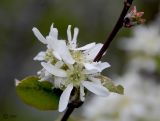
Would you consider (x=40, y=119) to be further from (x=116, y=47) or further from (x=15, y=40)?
(x=116, y=47)

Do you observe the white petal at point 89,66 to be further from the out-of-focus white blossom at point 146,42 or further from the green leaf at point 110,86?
the out-of-focus white blossom at point 146,42

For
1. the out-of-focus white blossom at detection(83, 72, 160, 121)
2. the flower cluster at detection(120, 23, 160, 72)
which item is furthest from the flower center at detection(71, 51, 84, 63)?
the flower cluster at detection(120, 23, 160, 72)

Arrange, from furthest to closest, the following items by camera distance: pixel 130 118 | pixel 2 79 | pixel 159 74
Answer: pixel 2 79 < pixel 159 74 < pixel 130 118

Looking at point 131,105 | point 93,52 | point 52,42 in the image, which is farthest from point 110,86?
point 131,105

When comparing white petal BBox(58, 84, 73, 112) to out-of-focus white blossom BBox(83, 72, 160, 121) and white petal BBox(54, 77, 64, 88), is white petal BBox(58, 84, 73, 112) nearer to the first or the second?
white petal BBox(54, 77, 64, 88)

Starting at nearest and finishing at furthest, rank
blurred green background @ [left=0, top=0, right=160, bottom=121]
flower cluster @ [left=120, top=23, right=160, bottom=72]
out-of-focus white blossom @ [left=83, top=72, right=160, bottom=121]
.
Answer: out-of-focus white blossom @ [left=83, top=72, right=160, bottom=121]
flower cluster @ [left=120, top=23, right=160, bottom=72]
blurred green background @ [left=0, top=0, right=160, bottom=121]

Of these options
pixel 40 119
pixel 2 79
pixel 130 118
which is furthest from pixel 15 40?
pixel 130 118

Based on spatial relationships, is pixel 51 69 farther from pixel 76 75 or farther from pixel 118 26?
pixel 118 26
